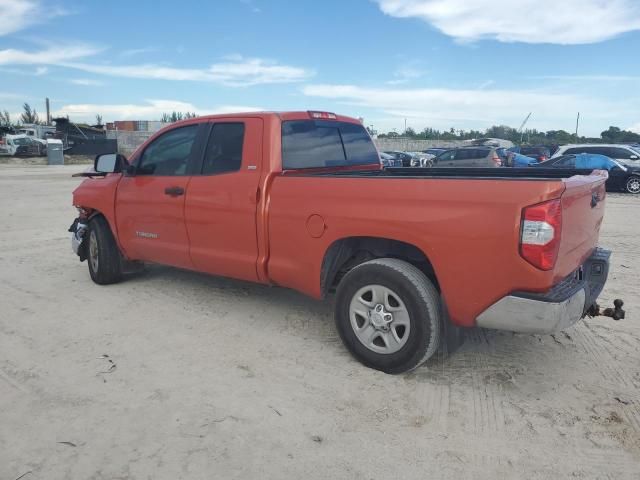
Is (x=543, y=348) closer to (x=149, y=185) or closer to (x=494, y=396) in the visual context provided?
(x=494, y=396)

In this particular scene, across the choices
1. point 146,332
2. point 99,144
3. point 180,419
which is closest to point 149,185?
point 146,332

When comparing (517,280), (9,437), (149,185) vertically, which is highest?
(149,185)

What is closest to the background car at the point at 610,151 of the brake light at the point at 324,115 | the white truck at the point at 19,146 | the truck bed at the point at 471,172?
the truck bed at the point at 471,172

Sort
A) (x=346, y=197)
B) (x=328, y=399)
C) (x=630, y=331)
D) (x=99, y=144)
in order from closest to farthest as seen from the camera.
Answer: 1. (x=328, y=399)
2. (x=346, y=197)
3. (x=630, y=331)
4. (x=99, y=144)

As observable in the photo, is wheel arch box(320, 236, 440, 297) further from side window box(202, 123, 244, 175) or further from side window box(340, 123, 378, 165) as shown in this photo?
side window box(340, 123, 378, 165)

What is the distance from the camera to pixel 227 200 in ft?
14.0

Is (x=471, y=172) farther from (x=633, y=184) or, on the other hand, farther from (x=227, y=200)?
(x=633, y=184)

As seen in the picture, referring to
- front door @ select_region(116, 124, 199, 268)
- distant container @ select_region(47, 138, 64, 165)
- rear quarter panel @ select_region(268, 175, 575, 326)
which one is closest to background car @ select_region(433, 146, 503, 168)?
front door @ select_region(116, 124, 199, 268)

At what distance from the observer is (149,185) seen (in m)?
5.01

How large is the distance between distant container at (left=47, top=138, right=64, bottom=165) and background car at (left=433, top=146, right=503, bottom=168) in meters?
26.1

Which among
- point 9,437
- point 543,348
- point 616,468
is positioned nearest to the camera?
point 616,468

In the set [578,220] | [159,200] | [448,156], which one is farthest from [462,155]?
[578,220]

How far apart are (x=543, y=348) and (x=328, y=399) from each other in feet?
6.01

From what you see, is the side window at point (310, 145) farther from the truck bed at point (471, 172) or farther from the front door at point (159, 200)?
the front door at point (159, 200)
